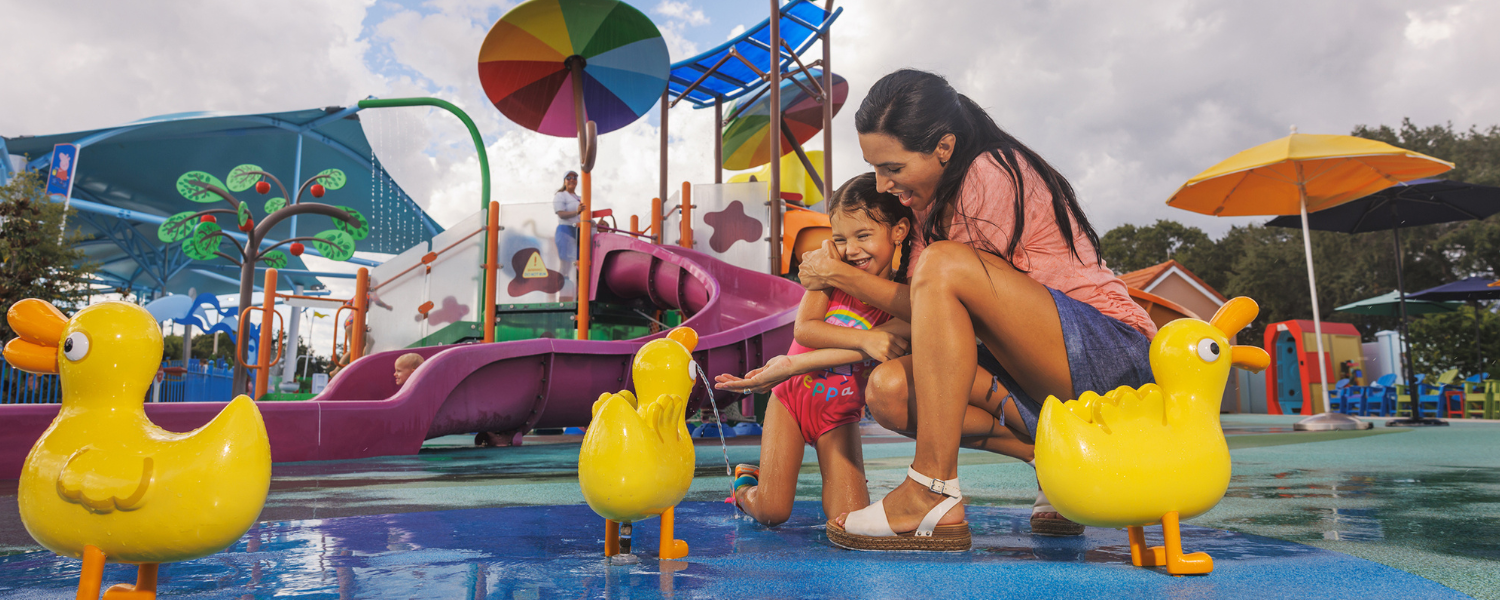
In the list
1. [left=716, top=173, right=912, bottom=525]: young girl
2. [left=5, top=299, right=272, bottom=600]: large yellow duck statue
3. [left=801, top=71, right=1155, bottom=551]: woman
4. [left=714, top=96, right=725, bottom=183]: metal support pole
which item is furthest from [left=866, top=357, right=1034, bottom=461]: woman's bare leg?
[left=714, top=96, right=725, bottom=183]: metal support pole

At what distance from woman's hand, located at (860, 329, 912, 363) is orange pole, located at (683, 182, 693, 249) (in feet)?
26.8

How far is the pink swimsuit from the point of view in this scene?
7.10ft

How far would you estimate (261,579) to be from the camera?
4.91 feet

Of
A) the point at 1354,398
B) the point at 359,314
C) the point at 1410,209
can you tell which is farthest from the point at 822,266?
the point at 1354,398

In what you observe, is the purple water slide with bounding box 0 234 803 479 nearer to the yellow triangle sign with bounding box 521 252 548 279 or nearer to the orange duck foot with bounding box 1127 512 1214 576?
the yellow triangle sign with bounding box 521 252 548 279

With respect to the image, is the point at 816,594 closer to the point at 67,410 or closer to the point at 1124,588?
the point at 1124,588

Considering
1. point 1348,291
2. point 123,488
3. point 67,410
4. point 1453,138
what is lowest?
point 123,488

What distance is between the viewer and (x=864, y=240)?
6.97ft

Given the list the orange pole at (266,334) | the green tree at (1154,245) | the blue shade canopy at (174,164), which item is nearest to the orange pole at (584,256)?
the orange pole at (266,334)

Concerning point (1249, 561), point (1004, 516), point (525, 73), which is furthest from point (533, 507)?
point (525, 73)

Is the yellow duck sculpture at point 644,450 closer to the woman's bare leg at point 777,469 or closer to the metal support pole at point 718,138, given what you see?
the woman's bare leg at point 777,469

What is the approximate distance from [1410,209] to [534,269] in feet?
34.6

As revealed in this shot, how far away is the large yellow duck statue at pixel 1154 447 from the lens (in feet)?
4.44

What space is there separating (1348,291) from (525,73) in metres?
25.2
